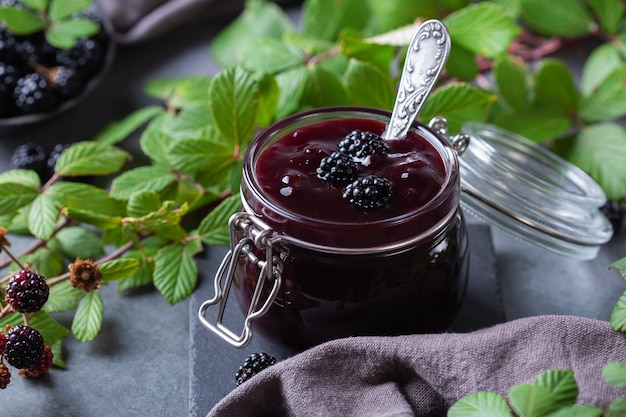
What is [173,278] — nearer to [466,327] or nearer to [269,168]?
[269,168]

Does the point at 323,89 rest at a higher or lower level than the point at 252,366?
higher

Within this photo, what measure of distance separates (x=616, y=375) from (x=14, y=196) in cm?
90

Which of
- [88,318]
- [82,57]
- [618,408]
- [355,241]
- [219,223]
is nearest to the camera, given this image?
[618,408]

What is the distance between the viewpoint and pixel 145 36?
1956mm

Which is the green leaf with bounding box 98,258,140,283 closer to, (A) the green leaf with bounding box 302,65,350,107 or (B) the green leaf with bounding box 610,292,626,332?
(A) the green leaf with bounding box 302,65,350,107

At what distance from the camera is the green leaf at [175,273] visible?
52.2 inches

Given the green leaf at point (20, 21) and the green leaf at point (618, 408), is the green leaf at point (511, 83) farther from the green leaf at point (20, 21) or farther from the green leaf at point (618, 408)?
the green leaf at point (20, 21)

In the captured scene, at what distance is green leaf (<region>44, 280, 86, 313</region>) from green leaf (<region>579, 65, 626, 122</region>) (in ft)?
3.08

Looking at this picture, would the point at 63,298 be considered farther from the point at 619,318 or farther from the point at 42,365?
the point at 619,318

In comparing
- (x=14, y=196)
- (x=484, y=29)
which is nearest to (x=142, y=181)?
(x=14, y=196)

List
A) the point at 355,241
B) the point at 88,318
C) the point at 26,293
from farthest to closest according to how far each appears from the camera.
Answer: the point at 88,318 → the point at 26,293 → the point at 355,241

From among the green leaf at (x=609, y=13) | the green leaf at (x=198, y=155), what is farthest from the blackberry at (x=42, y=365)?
the green leaf at (x=609, y=13)

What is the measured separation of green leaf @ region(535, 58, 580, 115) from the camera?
1579 mm

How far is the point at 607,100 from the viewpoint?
5.16 feet
